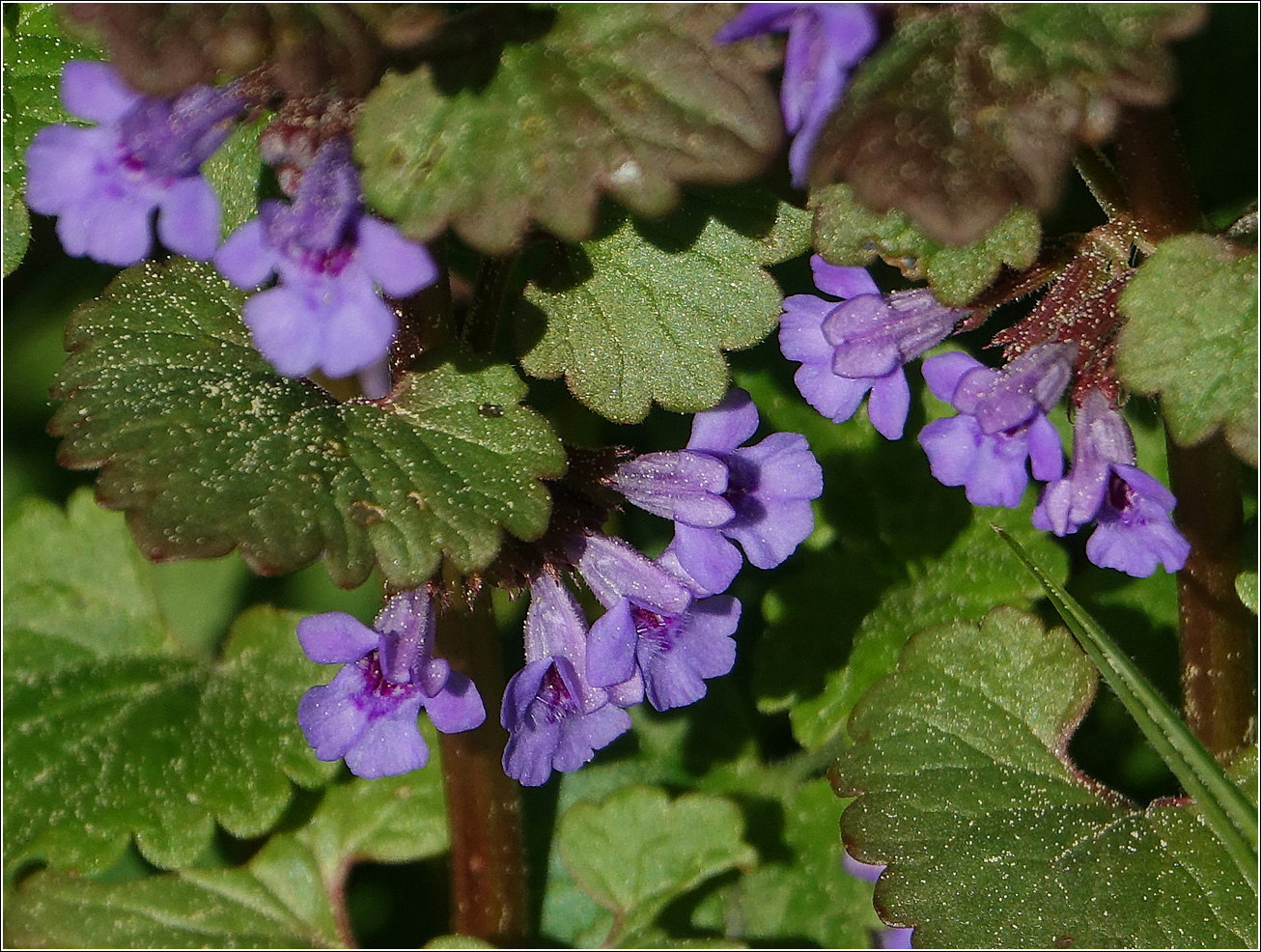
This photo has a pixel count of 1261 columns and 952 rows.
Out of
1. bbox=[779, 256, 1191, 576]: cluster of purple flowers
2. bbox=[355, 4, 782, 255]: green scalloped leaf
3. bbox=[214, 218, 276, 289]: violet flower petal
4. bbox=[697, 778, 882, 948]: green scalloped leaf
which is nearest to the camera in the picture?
bbox=[355, 4, 782, 255]: green scalloped leaf

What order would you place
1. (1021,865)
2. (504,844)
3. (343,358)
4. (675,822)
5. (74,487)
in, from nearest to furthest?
(343,358) < (1021,865) < (504,844) < (675,822) < (74,487)

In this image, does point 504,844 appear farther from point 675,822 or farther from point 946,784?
point 946,784

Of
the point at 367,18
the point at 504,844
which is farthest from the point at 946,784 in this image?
the point at 367,18

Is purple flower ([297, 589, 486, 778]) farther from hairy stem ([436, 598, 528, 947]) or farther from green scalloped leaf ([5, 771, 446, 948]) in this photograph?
green scalloped leaf ([5, 771, 446, 948])

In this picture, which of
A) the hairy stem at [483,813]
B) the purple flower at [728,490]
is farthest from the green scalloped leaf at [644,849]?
the purple flower at [728,490]

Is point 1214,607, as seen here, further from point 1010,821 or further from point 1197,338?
point 1197,338

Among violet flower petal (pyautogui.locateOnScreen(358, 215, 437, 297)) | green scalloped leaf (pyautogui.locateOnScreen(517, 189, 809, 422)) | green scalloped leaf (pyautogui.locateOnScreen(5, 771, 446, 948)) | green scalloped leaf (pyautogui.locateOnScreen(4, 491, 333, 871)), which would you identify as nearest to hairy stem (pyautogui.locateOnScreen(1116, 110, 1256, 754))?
green scalloped leaf (pyautogui.locateOnScreen(517, 189, 809, 422))
